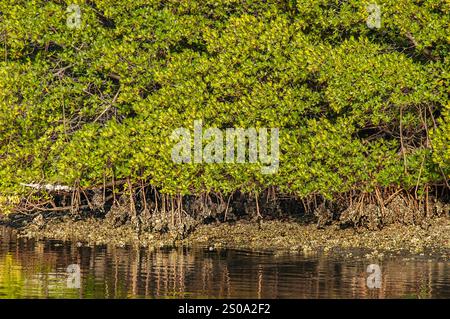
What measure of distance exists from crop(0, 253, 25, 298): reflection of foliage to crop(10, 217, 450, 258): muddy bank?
378 centimetres

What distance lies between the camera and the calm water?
55.5 ft

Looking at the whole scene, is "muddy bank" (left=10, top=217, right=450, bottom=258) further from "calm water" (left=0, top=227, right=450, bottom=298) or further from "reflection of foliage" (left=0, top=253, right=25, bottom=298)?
"reflection of foliage" (left=0, top=253, right=25, bottom=298)

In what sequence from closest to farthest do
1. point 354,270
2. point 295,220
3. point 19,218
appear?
1. point 354,270
2. point 295,220
3. point 19,218

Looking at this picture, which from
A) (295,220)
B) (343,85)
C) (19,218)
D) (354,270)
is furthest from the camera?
(19,218)

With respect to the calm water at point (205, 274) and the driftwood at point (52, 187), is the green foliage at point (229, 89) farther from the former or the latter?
the calm water at point (205, 274)

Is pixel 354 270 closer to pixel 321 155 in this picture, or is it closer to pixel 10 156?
pixel 321 155

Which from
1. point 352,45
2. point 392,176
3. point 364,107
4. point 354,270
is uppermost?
point 352,45

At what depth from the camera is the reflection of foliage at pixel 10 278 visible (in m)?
16.8

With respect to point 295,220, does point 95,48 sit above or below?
above

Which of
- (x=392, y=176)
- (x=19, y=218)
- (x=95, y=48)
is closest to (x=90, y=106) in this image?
(x=95, y=48)

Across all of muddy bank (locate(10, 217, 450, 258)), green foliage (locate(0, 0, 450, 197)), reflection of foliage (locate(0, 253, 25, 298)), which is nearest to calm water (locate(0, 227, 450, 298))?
reflection of foliage (locate(0, 253, 25, 298))

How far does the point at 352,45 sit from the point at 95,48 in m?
6.15

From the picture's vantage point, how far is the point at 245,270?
19.5 m

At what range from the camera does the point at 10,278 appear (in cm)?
1847
